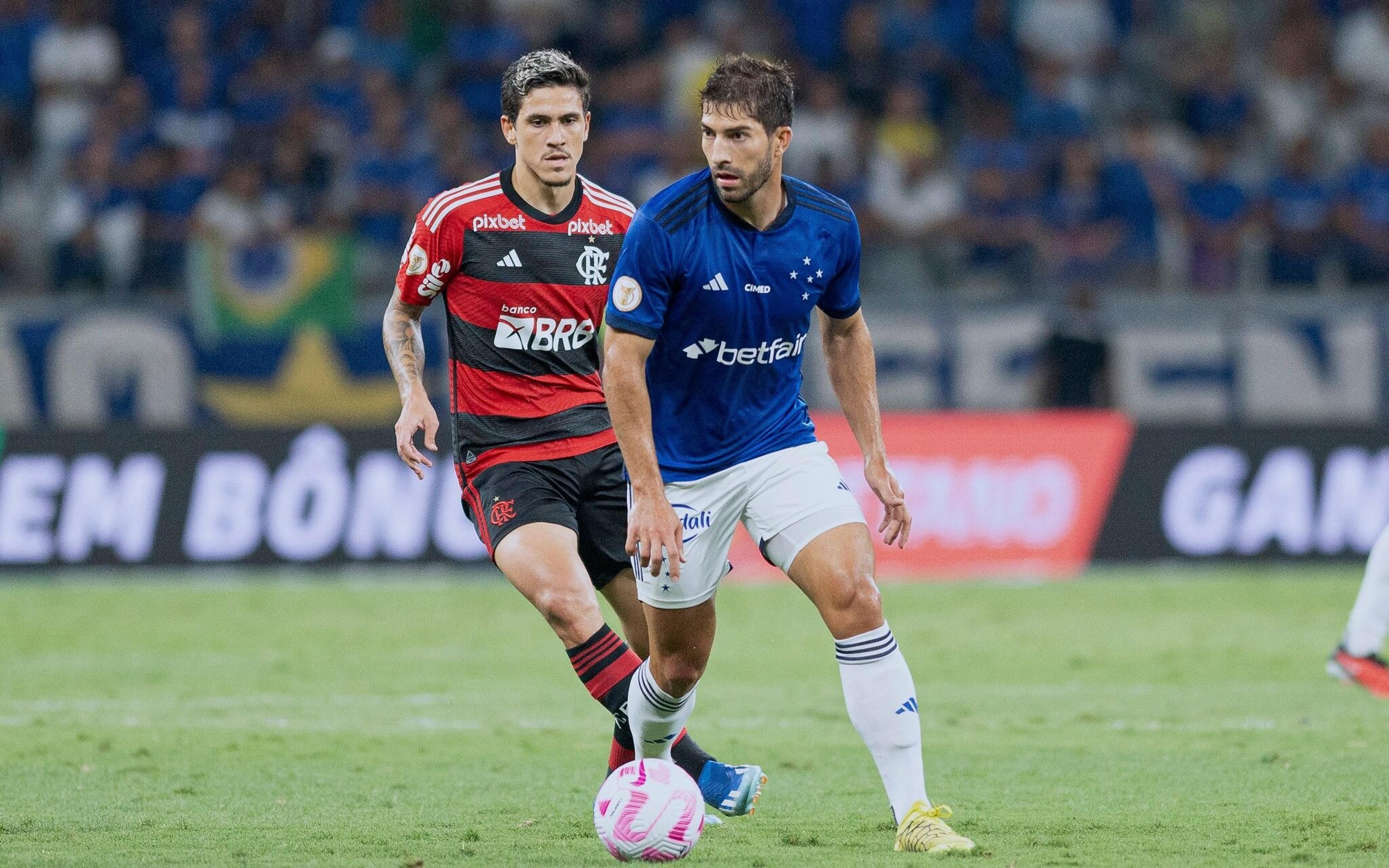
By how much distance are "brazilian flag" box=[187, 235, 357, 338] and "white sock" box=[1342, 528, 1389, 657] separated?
10099mm

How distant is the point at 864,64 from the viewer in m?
19.8

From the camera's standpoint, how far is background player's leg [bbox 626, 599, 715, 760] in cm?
613

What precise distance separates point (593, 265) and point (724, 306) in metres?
1.26

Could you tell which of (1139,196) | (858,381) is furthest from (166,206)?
(858,381)

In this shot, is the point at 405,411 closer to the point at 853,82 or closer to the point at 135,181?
the point at 135,181

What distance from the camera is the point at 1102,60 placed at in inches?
829

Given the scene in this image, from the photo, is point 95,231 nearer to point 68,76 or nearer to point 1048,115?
point 68,76

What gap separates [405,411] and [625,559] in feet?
3.17

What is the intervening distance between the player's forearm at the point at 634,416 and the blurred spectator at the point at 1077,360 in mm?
11147

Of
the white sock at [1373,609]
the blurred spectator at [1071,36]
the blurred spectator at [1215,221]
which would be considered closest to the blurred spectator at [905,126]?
the blurred spectator at [1071,36]

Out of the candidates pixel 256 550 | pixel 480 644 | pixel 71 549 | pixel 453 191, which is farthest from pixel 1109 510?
pixel 453 191

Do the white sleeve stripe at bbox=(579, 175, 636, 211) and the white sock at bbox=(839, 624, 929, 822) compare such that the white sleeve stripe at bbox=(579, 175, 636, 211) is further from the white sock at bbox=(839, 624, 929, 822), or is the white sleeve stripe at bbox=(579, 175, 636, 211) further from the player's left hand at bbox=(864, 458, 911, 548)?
the white sock at bbox=(839, 624, 929, 822)

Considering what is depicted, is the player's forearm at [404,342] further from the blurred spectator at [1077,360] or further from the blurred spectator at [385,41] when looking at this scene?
the blurred spectator at [385,41]

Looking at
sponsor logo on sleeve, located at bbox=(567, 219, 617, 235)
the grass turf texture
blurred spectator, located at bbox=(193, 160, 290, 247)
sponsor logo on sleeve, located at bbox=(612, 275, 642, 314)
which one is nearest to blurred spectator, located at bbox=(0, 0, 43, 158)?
blurred spectator, located at bbox=(193, 160, 290, 247)
